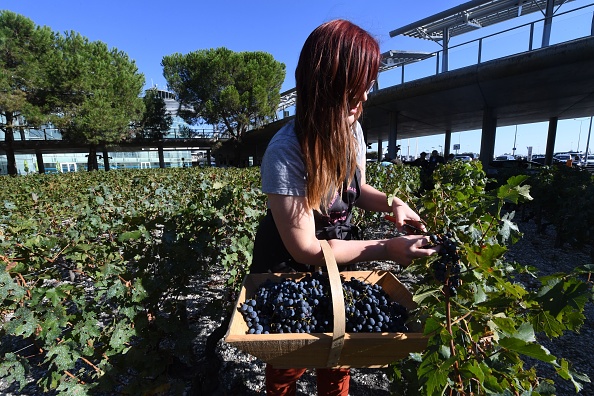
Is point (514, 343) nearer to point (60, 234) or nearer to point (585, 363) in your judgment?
point (585, 363)

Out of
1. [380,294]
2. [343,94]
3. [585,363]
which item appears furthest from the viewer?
[585,363]

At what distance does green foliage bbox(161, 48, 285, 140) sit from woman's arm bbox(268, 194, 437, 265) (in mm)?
33182

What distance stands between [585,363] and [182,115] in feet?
125

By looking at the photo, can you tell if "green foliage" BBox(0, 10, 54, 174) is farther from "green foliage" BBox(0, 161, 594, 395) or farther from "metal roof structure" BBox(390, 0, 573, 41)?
"green foliage" BBox(0, 161, 594, 395)

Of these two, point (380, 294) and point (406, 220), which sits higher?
point (406, 220)

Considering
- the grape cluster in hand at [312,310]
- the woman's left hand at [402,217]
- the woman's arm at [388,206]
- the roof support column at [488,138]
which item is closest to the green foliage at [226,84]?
the roof support column at [488,138]

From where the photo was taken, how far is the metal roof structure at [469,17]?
1512 cm

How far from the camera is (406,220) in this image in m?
1.37

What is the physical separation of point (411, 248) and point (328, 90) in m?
0.61

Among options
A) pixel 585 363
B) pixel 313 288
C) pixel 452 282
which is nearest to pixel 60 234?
pixel 313 288

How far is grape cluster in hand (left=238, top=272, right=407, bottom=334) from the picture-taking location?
3.46 ft

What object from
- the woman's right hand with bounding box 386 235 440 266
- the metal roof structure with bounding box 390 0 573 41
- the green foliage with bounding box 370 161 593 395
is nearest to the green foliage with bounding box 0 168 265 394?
the woman's right hand with bounding box 386 235 440 266

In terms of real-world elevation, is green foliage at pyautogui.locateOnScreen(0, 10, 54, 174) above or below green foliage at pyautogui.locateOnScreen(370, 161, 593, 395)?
above

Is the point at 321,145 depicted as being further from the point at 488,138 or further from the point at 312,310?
the point at 488,138
